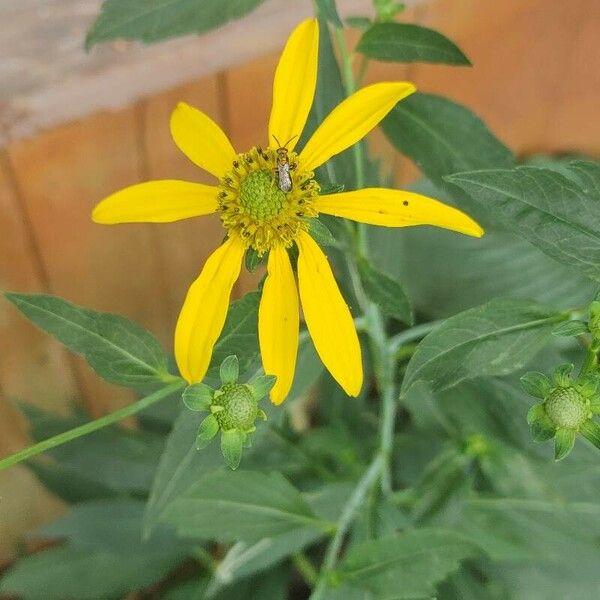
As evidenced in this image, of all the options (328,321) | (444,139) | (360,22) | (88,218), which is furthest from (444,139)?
(88,218)

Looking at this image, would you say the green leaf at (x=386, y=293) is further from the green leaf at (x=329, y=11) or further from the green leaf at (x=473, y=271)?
the green leaf at (x=473, y=271)

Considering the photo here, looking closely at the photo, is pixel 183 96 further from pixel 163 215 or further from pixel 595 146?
pixel 595 146

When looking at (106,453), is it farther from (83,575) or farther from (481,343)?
(481,343)

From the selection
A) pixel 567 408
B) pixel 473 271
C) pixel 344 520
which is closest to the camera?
pixel 567 408

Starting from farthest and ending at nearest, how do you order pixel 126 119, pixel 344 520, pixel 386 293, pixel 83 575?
pixel 83 575 → pixel 126 119 → pixel 344 520 → pixel 386 293

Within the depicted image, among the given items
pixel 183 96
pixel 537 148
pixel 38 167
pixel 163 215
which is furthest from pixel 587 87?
pixel 163 215

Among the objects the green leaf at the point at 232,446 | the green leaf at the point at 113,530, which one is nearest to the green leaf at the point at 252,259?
the green leaf at the point at 232,446

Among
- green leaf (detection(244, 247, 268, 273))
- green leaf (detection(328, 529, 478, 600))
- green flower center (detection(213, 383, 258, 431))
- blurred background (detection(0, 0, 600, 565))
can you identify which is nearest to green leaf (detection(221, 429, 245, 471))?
green flower center (detection(213, 383, 258, 431))
